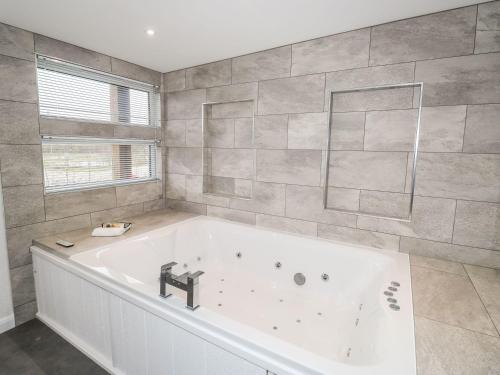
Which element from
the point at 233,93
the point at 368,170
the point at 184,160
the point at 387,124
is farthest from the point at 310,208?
the point at 184,160

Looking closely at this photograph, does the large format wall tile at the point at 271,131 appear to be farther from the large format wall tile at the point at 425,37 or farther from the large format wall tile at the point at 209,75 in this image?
the large format wall tile at the point at 425,37

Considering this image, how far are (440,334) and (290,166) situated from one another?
1.60 meters

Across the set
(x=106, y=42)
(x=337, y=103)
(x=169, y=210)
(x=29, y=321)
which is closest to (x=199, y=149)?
(x=169, y=210)

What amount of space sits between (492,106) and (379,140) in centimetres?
68

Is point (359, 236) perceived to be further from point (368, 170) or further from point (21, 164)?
point (21, 164)

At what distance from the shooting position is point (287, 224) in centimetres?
252

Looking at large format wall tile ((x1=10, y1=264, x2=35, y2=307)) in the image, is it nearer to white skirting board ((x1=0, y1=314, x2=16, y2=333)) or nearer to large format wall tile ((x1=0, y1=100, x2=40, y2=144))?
white skirting board ((x1=0, y1=314, x2=16, y2=333))

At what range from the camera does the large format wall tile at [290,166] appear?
233 cm

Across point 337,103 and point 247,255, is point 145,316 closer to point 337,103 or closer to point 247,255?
point 247,255

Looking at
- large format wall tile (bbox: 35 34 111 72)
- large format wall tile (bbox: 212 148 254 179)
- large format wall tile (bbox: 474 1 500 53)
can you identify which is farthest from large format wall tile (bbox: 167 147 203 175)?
large format wall tile (bbox: 474 1 500 53)

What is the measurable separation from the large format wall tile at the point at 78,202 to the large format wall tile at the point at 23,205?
0.06 m

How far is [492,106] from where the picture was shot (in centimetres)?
168

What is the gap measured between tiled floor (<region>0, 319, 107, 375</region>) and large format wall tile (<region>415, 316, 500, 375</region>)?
185cm

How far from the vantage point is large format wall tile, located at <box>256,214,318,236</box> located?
7.88 ft
